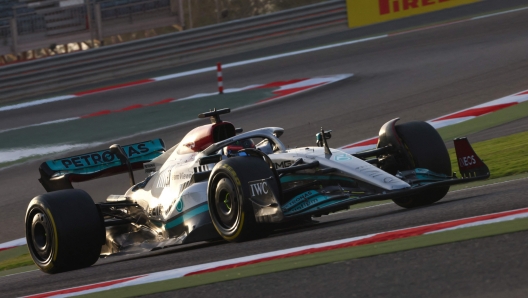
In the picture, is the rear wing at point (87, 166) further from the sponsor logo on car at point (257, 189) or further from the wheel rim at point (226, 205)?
the sponsor logo on car at point (257, 189)

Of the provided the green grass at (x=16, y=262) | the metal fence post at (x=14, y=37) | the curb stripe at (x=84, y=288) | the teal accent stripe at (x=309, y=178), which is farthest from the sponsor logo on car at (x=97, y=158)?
the metal fence post at (x=14, y=37)

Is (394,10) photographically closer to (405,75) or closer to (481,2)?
(481,2)

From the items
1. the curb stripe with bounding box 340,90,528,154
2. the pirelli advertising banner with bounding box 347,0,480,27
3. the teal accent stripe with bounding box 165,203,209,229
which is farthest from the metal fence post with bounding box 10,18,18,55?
the teal accent stripe with bounding box 165,203,209,229

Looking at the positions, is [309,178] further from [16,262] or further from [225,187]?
[16,262]

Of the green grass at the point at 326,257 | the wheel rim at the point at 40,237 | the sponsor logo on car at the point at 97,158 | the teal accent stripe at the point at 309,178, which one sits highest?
the sponsor logo on car at the point at 97,158

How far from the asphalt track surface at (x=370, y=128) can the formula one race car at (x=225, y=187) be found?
196mm

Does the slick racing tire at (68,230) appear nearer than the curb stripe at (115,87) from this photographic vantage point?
Yes

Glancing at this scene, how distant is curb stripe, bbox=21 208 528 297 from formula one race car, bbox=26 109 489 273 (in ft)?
3.38

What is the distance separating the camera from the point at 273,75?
63.3ft

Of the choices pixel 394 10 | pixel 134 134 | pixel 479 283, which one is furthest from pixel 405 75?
pixel 479 283

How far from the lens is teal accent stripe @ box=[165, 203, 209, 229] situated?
748cm

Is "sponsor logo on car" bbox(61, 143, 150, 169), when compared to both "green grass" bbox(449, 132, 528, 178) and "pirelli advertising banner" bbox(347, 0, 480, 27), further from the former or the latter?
"pirelli advertising banner" bbox(347, 0, 480, 27)

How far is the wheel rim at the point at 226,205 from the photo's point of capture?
683 cm

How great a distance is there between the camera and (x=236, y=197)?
680 centimetres
